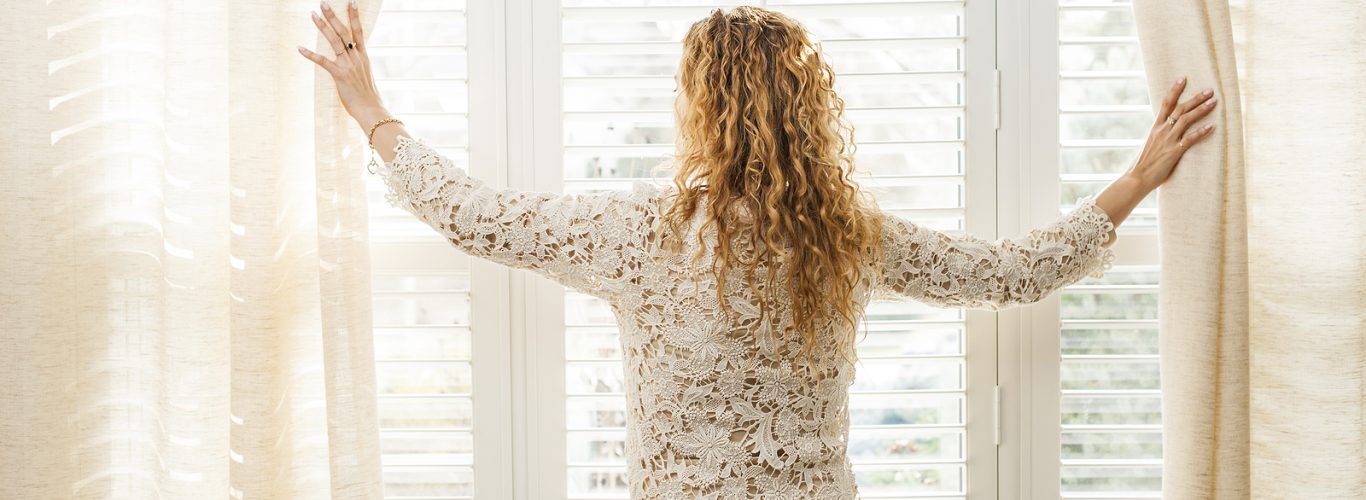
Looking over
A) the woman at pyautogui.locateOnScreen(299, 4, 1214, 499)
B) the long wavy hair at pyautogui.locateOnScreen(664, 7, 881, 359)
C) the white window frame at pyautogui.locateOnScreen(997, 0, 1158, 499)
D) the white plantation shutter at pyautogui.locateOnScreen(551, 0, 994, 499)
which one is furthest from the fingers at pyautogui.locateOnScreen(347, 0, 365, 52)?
the white window frame at pyautogui.locateOnScreen(997, 0, 1158, 499)

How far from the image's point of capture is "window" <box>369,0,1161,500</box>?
4.70ft

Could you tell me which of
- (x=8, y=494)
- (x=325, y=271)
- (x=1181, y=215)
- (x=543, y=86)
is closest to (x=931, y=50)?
(x=1181, y=215)

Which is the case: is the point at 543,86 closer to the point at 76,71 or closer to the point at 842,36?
the point at 842,36

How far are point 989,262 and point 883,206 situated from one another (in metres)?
0.27

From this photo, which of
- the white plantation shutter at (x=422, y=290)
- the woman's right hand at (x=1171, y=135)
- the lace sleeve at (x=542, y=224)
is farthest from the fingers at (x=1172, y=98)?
the white plantation shutter at (x=422, y=290)

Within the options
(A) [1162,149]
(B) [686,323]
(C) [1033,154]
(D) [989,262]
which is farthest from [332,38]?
(A) [1162,149]

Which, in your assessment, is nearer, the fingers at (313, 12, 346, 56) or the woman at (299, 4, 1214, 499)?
the woman at (299, 4, 1214, 499)

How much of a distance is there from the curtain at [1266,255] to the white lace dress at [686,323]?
1.01 feet

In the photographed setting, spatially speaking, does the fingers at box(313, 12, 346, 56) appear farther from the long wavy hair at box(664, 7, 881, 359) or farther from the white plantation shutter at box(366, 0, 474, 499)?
the long wavy hair at box(664, 7, 881, 359)

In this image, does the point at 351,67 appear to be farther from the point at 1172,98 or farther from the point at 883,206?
the point at 1172,98

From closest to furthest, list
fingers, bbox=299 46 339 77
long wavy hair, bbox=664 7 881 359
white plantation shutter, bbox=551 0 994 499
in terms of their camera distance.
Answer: long wavy hair, bbox=664 7 881 359 < fingers, bbox=299 46 339 77 < white plantation shutter, bbox=551 0 994 499

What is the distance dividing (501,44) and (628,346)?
61 cm

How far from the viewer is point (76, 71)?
127 centimetres

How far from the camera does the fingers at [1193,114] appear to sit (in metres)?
1.23
